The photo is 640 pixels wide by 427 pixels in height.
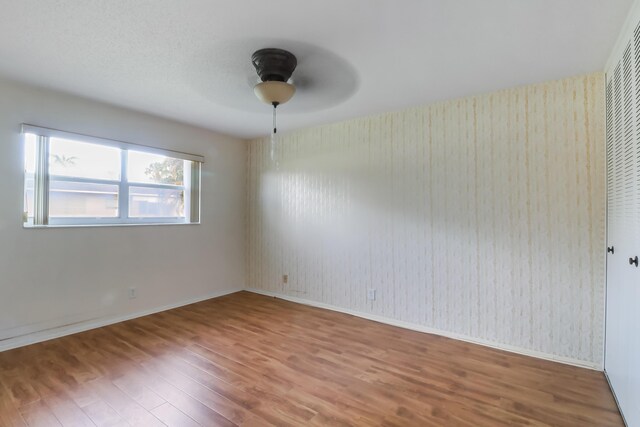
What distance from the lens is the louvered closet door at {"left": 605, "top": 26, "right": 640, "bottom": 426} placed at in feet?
5.26

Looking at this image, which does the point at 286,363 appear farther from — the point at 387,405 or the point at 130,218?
the point at 130,218

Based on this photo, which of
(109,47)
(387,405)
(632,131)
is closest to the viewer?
(632,131)

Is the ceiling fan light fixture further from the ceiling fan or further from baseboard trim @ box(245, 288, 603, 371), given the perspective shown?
baseboard trim @ box(245, 288, 603, 371)

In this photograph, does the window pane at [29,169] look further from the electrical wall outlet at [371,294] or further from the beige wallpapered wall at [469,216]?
the electrical wall outlet at [371,294]

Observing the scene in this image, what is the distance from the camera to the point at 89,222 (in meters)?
3.20

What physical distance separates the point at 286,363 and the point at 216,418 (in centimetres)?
75

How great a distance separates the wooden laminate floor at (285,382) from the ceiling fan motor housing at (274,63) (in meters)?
2.24

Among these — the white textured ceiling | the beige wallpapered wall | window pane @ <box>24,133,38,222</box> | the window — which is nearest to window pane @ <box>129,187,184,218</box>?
the window

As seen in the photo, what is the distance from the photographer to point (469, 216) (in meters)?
2.91

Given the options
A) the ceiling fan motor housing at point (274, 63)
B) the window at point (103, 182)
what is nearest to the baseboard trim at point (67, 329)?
the window at point (103, 182)

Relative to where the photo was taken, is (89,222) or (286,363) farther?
(89,222)

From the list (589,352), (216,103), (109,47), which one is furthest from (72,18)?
(589,352)

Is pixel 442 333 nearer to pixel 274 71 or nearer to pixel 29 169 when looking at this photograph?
pixel 274 71

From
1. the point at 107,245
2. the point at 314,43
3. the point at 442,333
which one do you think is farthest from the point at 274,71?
the point at 442,333
